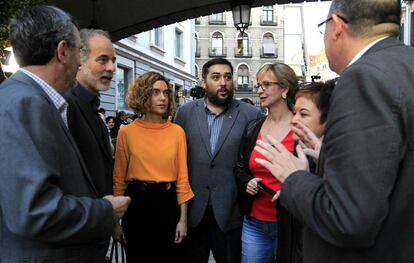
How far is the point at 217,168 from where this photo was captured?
3730 mm

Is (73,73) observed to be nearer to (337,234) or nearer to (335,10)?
(335,10)

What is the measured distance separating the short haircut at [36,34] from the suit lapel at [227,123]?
6.61ft

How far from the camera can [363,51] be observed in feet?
5.39

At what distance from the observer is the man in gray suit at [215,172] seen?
12.1 feet

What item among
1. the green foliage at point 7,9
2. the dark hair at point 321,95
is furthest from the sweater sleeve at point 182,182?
the green foliage at point 7,9

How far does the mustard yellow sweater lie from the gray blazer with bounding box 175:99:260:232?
136 mm

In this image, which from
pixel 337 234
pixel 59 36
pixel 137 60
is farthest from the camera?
pixel 137 60

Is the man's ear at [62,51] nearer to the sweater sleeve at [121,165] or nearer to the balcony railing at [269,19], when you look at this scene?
the sweater sleeve at [121,165]

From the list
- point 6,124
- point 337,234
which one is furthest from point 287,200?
point 6,124

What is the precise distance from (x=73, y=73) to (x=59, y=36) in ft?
0.64

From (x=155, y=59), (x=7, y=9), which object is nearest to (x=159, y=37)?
(x=155, y=59)

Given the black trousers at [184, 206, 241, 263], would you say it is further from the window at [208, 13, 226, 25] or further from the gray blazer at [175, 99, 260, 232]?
the window at [208, 13, 226, 25]

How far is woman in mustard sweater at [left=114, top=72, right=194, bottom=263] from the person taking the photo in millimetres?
3541

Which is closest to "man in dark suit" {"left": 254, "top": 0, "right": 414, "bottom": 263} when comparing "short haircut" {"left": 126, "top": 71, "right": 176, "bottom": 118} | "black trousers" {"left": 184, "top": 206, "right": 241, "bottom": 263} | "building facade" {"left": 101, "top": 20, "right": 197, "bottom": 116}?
"black trousers" {"left": 184, "top": 206, "right": 241, "bottom": 263}
